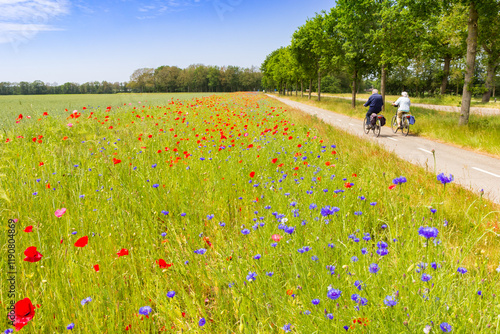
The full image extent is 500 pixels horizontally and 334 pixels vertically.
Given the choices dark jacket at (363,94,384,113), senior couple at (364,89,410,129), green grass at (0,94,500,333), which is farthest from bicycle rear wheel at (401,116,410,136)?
green grass at (0,94,500,333)

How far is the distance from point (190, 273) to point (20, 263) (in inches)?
60.2

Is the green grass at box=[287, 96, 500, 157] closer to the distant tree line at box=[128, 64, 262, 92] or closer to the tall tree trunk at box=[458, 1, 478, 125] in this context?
the tall tree trunk at box=[458, 1, 478, 125]

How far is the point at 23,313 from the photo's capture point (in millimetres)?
1435

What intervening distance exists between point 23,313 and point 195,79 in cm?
14857

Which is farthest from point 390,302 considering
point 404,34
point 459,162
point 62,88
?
point 62,88

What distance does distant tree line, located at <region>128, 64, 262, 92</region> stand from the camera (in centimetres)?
13138

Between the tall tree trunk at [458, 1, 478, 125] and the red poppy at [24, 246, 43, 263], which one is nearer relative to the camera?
the red poppy at [24, 246, 43, 263]

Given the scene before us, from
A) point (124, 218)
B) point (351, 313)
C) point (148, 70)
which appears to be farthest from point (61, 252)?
point (148, 70)

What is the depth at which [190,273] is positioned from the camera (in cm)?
241

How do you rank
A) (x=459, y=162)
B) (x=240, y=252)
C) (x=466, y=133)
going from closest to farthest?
(x=240, y=252) < (x=459, y=162) < (x=466, y=133)

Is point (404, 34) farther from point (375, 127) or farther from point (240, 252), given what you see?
point (240, 252)

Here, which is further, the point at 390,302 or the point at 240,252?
the point at 240,252

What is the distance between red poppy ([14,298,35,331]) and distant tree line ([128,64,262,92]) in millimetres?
140735

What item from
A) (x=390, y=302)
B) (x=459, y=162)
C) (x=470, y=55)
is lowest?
(x=459, y=162)
